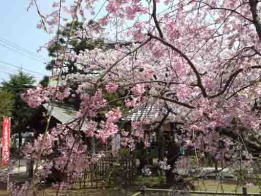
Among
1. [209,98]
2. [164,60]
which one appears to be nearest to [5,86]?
[164,60]

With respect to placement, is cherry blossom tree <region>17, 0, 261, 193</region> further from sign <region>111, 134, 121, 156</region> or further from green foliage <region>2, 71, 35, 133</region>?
green foliage <region>2, 71, 35, 133</region>

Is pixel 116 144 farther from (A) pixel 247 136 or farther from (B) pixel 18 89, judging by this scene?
(B) pixel 18 89

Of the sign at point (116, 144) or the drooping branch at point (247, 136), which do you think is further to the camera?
the sign at point (116, 144)

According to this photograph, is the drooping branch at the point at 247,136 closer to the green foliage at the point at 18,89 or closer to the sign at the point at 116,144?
the sign at the point at 116,144

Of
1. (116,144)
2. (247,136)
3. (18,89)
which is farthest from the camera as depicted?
(18,89)

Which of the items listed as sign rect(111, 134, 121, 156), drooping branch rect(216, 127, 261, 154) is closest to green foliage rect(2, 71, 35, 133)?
sign rect(111, 134, 121, 156)

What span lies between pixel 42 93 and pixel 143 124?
3.51 ft

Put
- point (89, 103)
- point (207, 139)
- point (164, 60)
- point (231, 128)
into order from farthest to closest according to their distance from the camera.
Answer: point (164, 60) → point (207, 139) → point (231, 128) → point (89, 103)

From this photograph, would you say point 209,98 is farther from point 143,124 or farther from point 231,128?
point 143,124

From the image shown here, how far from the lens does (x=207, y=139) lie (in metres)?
3.60

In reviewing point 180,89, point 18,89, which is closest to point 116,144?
point 180,89

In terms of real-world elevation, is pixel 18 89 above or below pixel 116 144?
Answer: above

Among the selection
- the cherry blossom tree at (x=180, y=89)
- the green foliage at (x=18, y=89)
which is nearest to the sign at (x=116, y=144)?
the cherry blossom tree at (x=180, y=89)

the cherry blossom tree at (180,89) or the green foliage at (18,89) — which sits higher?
the green foliage at (18,89)
